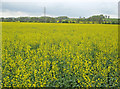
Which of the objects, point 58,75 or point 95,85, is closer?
point 95,85

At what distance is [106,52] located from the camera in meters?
6.46

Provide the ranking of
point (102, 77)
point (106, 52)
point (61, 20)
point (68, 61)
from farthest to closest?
point (61, 20), point (106, 52), point (68, 61), point (102, 77)

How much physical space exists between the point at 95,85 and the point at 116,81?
2.28 feet

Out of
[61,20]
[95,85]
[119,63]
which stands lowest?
[95,85]

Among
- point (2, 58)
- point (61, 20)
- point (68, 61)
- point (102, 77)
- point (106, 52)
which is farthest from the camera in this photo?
point (61, 20)

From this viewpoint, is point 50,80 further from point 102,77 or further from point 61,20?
point 61,20

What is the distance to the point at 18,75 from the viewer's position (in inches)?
187

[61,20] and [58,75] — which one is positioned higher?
[61,20]

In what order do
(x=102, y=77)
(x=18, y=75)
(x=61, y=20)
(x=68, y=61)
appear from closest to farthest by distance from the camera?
1. (x=102, y=77)
2. (x=18, y=75)
3. (x=68, y=61)
4. (x=61, y=20)

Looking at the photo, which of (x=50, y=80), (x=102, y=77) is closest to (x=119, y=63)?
(x=102, y=77)

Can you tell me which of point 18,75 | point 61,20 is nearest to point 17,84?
point 18,75

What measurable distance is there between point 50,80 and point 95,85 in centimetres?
142

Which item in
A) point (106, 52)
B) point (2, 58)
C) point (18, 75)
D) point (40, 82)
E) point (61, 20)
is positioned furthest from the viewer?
point (61, 20)

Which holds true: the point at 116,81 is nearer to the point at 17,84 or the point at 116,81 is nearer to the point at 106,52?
the point at 106,52
